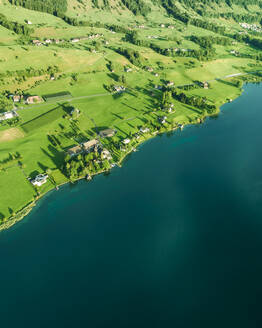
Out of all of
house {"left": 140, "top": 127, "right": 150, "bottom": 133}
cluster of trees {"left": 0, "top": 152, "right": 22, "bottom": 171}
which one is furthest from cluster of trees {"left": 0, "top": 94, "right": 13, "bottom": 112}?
house {"left": 140, "top": 127, "right": 150, "bottom": 133}

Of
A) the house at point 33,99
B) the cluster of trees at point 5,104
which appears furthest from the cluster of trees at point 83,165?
the house at point 33,99

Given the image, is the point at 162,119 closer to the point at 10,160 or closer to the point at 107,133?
the point at 107,133

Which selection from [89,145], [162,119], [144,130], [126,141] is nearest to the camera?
[89,145]

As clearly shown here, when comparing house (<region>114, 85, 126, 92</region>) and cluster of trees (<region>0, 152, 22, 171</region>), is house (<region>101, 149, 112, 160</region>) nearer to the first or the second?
cluster of trees (<region>0, 152, 22, 171</region>)

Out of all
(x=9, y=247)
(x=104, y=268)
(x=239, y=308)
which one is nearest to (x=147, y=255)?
(x=104, y=268)

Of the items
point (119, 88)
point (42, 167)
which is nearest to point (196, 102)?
point (119, 88)

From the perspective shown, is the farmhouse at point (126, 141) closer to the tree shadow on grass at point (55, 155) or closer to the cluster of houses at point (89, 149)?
the cluster of houses at point (89, 149)

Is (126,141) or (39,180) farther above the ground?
(126,141)
